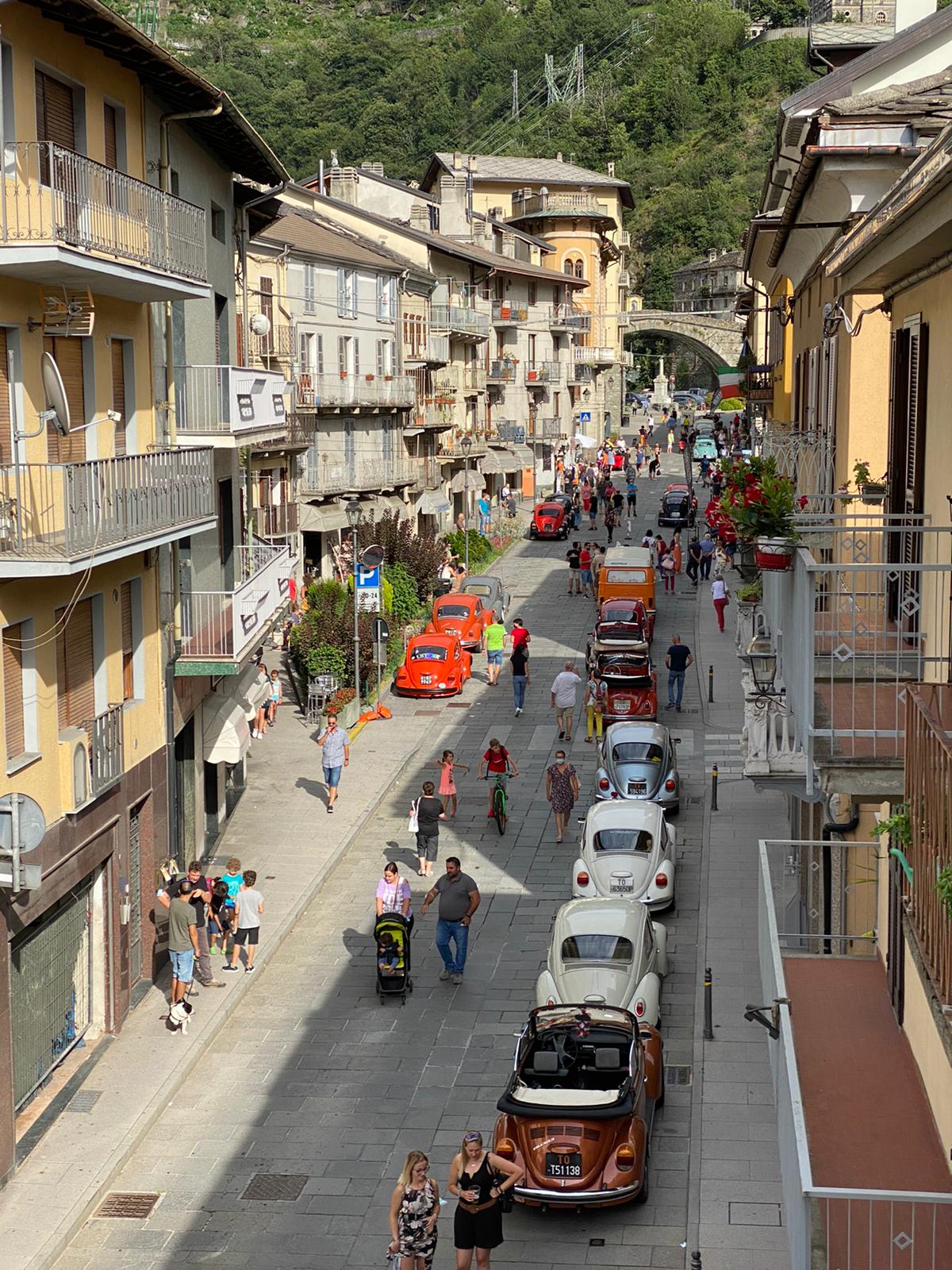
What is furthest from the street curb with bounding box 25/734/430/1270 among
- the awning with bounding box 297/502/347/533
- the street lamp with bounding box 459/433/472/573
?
the street lamp with bounding box 459/433/472/573

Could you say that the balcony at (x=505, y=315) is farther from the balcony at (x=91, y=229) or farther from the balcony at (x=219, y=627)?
the balcony at (x=91, y=229)

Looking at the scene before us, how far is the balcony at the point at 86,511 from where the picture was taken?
549 inches

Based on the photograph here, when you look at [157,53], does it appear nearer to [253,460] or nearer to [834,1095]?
[834,1095]

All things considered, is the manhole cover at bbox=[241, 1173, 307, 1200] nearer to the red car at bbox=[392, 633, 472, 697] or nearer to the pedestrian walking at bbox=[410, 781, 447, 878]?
the pedestrian walking at bbox=[410, 781, 447, 878]

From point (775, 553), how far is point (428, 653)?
951 inches

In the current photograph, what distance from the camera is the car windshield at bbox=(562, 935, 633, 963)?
1731 centimetres

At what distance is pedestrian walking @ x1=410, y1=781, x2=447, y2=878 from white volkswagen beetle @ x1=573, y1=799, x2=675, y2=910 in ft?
7.58

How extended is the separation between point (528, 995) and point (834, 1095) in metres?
11.6

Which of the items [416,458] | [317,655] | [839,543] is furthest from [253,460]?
[839,543]

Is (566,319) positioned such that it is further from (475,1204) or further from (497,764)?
(475,1204)

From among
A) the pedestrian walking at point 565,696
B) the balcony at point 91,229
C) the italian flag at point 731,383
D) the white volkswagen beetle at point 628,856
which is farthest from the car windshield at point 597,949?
the italian flag at point 731,383

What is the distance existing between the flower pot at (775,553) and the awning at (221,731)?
41.9 ft

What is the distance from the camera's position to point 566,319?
257 feet

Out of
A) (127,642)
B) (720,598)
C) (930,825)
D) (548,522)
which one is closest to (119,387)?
(127,642)
